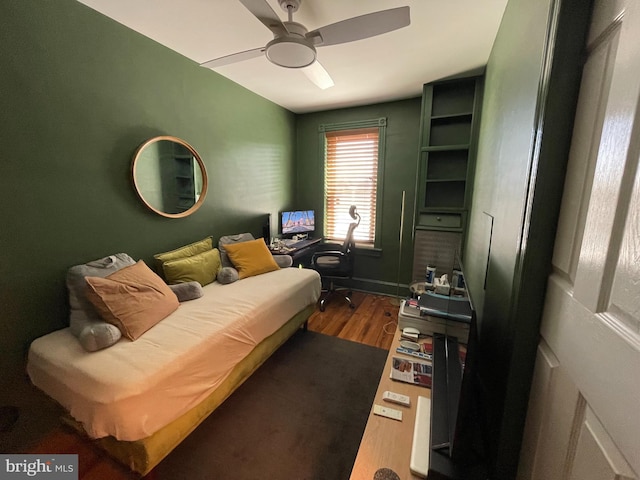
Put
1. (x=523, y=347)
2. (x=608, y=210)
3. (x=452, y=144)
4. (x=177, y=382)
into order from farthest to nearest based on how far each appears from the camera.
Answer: (x=452, y=144) → (x=177, y=382) → (x=523, y=347) → (x=608, y=210)

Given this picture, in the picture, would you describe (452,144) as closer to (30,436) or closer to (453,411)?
(453,411)

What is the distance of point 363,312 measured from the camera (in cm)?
305

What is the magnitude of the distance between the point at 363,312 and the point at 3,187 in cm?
306

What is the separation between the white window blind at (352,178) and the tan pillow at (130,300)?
8.55 ft

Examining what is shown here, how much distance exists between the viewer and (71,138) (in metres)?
1.58

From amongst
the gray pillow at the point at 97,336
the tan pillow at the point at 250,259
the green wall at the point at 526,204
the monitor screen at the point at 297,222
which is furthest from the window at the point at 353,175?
the gray pillow at the point at 97,336

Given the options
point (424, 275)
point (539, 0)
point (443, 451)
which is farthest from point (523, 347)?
point (424, 275)

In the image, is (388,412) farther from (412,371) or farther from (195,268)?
(195,268)

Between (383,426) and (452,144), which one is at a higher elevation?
(452,144)

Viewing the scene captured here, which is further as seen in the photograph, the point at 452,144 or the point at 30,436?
the point at 452,144

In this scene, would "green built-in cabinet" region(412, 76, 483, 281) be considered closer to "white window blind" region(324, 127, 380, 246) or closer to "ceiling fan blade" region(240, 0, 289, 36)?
"white window blind" region(324, 127, 380, 246)

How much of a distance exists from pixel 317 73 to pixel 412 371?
2119mm

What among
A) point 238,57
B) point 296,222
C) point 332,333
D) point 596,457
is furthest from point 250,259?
point 596,457

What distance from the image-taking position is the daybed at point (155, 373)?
105 cm
